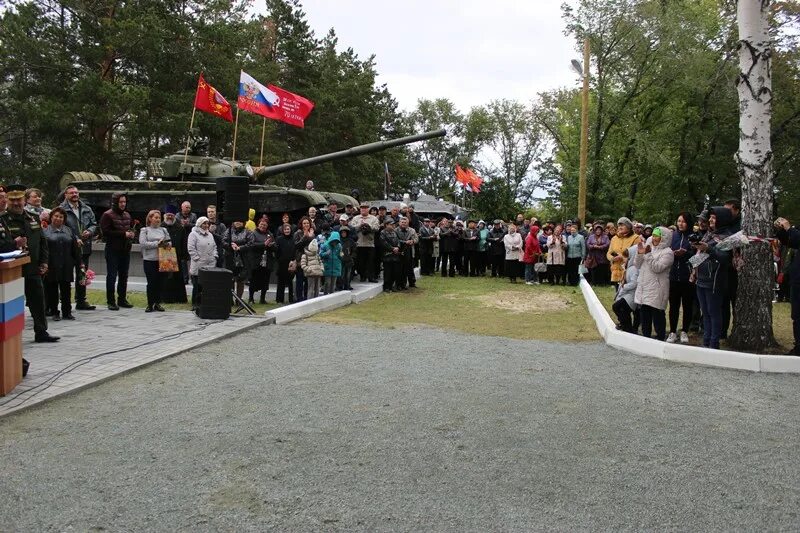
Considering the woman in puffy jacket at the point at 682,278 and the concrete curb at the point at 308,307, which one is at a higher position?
the woman in puffy jacket at the point at 682,278

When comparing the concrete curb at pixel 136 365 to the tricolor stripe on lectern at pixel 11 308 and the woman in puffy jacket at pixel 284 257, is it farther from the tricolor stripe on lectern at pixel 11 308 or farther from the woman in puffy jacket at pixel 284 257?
the woman in puffy jacket at pixel 284 257

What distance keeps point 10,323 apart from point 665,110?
31.8 meters

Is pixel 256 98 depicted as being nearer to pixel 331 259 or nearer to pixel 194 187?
pixel 194 187

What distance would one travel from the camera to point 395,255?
1477 centimetres

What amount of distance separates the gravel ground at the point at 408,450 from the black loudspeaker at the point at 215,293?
276cm

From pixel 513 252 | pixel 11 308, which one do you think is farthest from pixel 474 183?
pixel 11 308

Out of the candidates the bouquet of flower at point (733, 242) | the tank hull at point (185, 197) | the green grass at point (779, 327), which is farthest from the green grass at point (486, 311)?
the tank hull at point (185, 197)

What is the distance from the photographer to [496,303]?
13180 millimetres

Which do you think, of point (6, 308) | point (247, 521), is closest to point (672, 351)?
point (247, 521)

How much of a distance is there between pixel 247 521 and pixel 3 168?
26.5 m

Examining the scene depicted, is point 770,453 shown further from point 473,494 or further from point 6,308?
point 6,308

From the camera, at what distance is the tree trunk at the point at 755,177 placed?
8281mm

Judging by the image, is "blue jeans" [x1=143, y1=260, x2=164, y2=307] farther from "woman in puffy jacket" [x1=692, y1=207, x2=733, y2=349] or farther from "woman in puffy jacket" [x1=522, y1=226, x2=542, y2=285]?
"woman in puffy jacket" [x1=522, y1=226, x2=542, y2=285]

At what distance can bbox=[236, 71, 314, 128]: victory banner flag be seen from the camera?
55.1 feet
